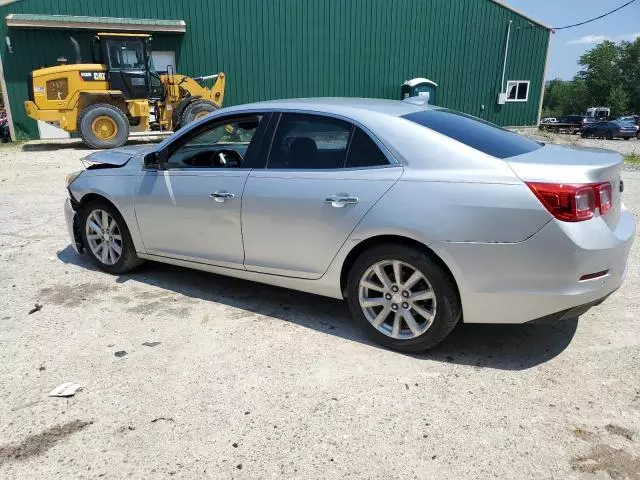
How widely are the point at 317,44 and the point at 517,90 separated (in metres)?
9.32

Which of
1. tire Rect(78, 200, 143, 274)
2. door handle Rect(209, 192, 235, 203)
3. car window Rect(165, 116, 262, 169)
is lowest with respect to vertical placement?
tire Rect(78, 200, 143, 274)

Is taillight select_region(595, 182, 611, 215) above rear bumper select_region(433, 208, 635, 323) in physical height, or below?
above

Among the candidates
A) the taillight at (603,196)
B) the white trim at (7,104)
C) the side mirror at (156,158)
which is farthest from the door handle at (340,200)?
the white trim at (7,104)

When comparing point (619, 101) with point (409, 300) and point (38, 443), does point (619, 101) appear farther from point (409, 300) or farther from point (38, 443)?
point (38, 443)

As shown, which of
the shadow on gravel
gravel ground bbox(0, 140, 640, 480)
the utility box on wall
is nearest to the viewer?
gravel ground bbox(0, 140, 640, 480)

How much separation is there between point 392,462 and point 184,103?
46.3 feet

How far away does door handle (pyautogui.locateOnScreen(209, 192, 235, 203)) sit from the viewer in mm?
3779

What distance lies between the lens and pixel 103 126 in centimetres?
1418

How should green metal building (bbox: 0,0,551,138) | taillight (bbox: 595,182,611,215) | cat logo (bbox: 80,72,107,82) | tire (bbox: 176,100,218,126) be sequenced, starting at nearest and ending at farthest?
taillight (bbox: 595,182,611,215), cat logo (bbox: 80,72,107,82), tire (bbox: 176,100,218,126), green metal building (bbox: 0,0,551,138)

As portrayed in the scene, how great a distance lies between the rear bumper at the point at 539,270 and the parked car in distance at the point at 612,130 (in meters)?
31.9

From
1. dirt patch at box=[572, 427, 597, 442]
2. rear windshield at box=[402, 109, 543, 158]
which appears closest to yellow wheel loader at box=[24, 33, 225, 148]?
rear windshield at box=[402, 109, 543, 158]

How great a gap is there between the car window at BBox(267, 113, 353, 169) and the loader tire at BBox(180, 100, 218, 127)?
11.5 metres

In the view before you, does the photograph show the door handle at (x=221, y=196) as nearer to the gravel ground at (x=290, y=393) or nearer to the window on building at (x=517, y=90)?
the gravel ground at (x=290, y=393)

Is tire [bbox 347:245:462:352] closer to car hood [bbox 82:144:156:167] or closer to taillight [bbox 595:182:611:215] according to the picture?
taillight [bbox 595:182:611:215]
